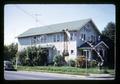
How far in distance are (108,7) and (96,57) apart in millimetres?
509

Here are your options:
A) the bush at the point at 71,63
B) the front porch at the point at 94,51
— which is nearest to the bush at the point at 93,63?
the front porch at the point at 94,51

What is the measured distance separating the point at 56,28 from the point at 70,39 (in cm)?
18

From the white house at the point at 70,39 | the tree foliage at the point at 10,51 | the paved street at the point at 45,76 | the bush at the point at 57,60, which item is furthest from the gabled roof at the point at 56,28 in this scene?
the paved street at the point at 45,76

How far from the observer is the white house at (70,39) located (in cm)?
423

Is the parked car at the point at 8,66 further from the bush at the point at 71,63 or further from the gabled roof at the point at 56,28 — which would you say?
the bush at the point at 71,63

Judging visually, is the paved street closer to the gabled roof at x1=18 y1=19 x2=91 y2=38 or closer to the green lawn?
the green lawn

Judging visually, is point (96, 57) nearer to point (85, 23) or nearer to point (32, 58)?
point (85, 23)

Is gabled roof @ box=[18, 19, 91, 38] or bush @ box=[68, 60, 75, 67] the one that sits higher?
gabled roof @ box=[18, 19, 91, 38]

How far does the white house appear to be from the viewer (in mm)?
4227

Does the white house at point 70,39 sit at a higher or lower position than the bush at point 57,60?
higher

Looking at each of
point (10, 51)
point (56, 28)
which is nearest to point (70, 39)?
point (56, 28)

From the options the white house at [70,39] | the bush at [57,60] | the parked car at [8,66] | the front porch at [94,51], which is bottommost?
the parked car at [8,66]

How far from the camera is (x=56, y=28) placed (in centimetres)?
428

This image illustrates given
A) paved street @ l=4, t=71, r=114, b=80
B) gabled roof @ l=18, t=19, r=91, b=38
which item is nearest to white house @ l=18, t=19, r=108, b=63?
gabled roof @ l=18, t=19, r=91, b=38
